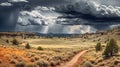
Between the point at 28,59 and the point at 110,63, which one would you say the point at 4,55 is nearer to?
the point at 28,59

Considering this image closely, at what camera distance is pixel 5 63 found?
200 ft

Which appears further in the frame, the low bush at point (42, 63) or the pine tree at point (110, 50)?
the pine tree at point (110, 50)

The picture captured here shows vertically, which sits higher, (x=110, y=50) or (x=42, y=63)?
(x=110, y=50)

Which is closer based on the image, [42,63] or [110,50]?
[42,63]

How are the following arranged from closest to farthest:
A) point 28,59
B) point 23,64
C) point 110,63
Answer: point 23,64 → point 110,63 → point 28,59

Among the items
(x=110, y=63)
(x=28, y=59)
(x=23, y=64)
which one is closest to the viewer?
(x=23, y=64)

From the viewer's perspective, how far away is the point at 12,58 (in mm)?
64625

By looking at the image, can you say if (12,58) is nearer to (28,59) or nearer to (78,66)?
(28,59)

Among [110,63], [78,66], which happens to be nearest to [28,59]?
[78,66]

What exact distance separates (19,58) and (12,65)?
5.98 meters

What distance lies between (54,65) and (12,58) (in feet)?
32.0

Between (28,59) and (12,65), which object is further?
(28,59)

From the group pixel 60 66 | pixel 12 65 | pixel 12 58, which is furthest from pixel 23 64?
pixel 60 66

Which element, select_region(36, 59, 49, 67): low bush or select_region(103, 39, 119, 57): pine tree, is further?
select_region(103, 39, 119, 57): pine tree
